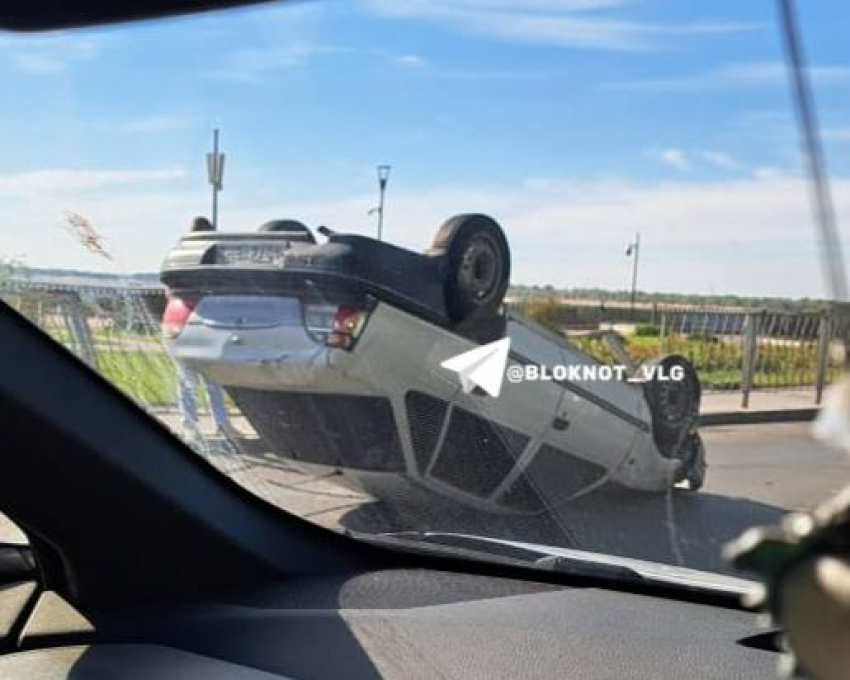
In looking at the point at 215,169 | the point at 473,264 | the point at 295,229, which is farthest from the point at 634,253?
the point at 215,169

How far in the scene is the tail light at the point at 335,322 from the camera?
3.61 meters

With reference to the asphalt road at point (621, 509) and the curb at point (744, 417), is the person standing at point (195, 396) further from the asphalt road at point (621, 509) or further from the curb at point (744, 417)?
the curb at point (744, 417)

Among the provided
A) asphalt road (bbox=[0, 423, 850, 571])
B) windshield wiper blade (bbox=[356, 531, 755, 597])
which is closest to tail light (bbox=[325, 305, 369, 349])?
asphalt road (bbox=[0, 423, 850, 571])

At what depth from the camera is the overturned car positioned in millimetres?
3527

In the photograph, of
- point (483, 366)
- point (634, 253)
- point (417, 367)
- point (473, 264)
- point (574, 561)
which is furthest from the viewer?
point (417, 367)

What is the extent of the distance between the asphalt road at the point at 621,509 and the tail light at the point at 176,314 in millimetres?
486

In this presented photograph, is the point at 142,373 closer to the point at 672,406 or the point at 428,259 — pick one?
the point at 428,259

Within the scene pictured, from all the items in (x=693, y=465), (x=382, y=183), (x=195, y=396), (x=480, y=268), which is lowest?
(x=693, y=465)

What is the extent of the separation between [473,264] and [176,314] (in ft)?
3.57

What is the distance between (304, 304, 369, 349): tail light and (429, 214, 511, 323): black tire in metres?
0.32

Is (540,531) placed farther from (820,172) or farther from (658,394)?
(820,172)

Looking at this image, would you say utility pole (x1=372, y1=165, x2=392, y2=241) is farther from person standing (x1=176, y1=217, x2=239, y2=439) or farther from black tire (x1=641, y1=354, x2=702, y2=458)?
black tire (x1=641, y1=354, x2=702, y2=458)

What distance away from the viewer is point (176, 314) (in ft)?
12.2

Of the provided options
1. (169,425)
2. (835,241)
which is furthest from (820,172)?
(169,425)
